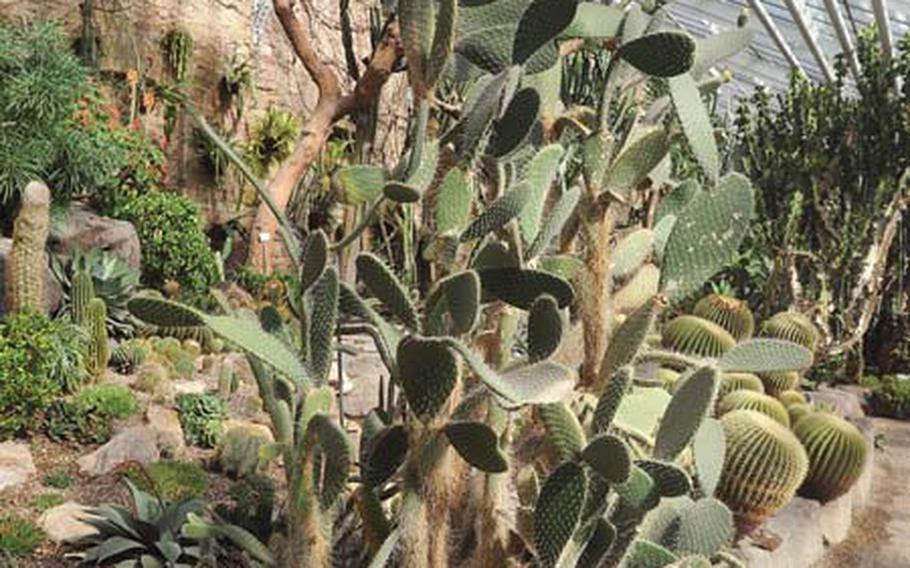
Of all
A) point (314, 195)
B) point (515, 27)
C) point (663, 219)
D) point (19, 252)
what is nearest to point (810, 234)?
point (314, 195)

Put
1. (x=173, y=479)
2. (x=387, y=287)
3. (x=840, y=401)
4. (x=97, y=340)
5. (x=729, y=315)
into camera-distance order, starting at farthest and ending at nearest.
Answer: (x=840, y=401) → (x=729, y=315) → (x=97, y=340) → (x=173, y=479) → (x=387, y=287)

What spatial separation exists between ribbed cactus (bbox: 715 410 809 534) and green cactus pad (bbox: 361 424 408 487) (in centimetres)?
278

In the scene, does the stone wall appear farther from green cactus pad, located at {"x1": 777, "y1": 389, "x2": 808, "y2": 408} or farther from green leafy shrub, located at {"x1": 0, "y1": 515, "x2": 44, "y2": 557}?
green leafy shrub, located at {"x1": 0, "y1": 515, "x2": 44, "y2": 557}

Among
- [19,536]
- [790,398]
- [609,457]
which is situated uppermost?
[609,457]

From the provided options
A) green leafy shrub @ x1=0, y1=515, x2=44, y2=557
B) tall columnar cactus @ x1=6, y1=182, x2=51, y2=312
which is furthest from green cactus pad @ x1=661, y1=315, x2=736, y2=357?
green leafy shrub @ x1=0, y1=515, x2=44, y2=557

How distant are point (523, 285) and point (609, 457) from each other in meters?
0.33

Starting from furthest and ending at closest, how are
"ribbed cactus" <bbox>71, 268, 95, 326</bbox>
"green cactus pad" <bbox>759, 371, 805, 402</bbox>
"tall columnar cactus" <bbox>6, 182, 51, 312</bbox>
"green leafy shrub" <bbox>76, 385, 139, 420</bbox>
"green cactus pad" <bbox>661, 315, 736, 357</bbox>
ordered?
"green cactus pad" <bbox>759, 371, 805, 402</bbox> → "green cactus pad" <bbox>661, 315, 736, 357</bbox> → "ribbed cactus" <bbox>71, 268, 95, 326</bbox> → "tall columnar cactus" <bbox>6, 182, 51, 312</bbox> → "green leafy shrub" <bbox>76, 385, 139, 420</bbox>

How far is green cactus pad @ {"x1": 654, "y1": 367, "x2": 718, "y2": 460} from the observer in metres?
1.93

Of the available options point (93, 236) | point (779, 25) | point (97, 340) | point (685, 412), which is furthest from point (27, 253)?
point (779, 25)

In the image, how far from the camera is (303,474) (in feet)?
6.32

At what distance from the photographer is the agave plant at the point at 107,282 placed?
21.9ft

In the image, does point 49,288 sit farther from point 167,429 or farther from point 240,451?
point 240,451

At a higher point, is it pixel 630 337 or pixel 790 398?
pixel 630 337

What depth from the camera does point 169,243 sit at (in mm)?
8820
